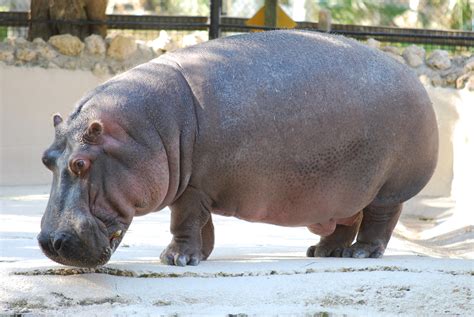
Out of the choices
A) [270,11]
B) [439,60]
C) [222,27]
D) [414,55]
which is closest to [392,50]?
[414,55]

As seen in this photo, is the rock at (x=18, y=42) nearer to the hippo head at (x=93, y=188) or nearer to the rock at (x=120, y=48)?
the rock at (x=120, y=48)

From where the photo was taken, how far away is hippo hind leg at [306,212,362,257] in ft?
18.8

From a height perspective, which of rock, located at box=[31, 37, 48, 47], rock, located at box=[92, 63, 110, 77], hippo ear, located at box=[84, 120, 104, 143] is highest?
hippo ear, located at box=[84, 120, 104, 143]

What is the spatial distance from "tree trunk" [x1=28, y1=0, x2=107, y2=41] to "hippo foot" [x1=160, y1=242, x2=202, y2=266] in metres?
6.38

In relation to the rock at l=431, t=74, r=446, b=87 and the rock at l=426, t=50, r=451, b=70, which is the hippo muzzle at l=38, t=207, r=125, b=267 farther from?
the rock at l=426, t=50, r=451, b=70

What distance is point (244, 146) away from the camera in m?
5.05

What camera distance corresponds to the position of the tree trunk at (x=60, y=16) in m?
11.1

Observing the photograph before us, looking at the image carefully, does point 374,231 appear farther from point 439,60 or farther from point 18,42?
point 18,42

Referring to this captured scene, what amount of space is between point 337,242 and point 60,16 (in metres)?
6.07

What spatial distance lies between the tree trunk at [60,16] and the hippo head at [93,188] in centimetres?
645

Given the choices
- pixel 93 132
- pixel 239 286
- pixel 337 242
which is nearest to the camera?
pixel 239 286

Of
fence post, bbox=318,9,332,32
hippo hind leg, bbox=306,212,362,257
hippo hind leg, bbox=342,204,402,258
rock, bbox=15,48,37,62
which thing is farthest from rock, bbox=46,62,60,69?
hippo hind leg, bbox=342,204,402,258

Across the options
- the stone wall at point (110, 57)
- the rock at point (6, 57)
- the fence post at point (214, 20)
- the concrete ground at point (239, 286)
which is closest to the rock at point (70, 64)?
the stone wall at point (110, 57)

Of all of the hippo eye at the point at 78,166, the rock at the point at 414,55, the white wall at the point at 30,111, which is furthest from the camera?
the rock at the point at 414,55
